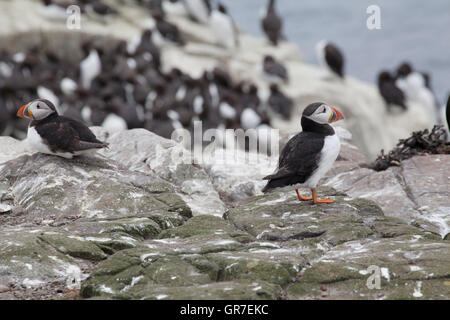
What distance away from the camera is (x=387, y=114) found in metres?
19.7

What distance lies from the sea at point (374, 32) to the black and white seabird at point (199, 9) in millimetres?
8316

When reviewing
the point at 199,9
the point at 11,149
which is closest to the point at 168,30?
the point at 199,9

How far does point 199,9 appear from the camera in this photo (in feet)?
78.0

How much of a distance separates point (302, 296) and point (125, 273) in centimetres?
114

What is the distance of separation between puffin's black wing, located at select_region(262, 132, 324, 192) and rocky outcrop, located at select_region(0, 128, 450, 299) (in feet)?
0.82

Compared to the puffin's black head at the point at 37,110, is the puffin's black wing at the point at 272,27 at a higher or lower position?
higher

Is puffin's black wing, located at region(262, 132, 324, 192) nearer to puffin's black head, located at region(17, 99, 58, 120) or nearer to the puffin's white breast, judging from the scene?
the puffin's white breast

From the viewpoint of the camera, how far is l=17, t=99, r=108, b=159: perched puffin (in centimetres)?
625

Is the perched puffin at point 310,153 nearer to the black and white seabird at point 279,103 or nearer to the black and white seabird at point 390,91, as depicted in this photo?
the black and white seabird at point 279,103

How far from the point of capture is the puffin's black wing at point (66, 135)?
6.23m

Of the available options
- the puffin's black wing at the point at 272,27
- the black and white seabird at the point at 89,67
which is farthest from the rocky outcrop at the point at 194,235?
the puffin's black wing at the point at 272,27

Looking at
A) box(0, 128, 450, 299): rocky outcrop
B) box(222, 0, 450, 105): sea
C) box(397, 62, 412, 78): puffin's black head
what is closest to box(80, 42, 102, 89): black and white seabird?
box(397, 62, 412, 78): puffin's black head

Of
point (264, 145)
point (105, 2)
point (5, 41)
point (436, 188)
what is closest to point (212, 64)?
point (105, 2)
